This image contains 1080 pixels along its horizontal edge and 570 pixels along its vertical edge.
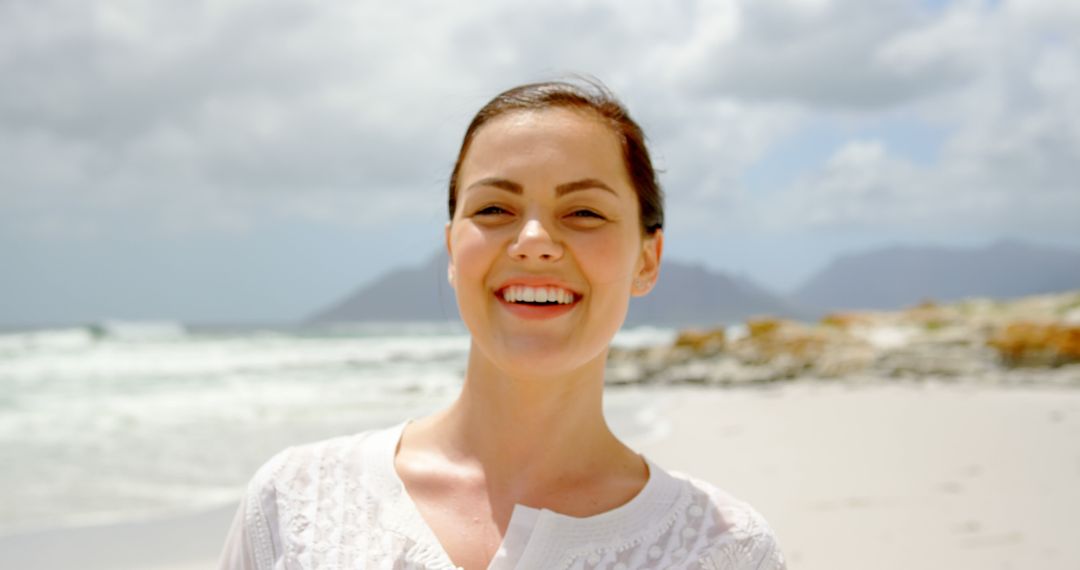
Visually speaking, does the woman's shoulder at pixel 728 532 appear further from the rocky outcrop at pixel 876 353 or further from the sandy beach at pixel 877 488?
the rocky outcrop at pixel 876 353

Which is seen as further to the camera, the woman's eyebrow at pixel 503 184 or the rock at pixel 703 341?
the rock at pixel 703 341

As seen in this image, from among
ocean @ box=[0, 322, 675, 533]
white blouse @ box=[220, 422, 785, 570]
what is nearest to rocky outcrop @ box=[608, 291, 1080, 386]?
ocean @ box=[0, 322, 675, 533]

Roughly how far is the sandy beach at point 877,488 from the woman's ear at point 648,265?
2.81 meters

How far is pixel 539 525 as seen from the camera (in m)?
1.51

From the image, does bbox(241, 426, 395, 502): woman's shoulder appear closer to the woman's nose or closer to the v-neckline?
the v-neckline

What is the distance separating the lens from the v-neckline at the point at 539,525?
1.49m

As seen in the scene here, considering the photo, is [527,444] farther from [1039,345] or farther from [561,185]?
[1039,345]

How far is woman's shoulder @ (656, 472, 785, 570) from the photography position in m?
1.53

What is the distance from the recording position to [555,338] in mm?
1538

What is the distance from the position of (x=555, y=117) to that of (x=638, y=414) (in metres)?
9.32

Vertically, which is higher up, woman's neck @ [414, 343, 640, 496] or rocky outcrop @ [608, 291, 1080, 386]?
rocky outcrop @ [608, 291, 1080, 386]

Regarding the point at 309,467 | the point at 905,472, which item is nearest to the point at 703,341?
the point at 905,472

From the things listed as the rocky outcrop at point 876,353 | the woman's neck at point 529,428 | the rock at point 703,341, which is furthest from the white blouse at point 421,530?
the rock at point 703,341

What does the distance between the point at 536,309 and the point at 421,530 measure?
0.40 meters
